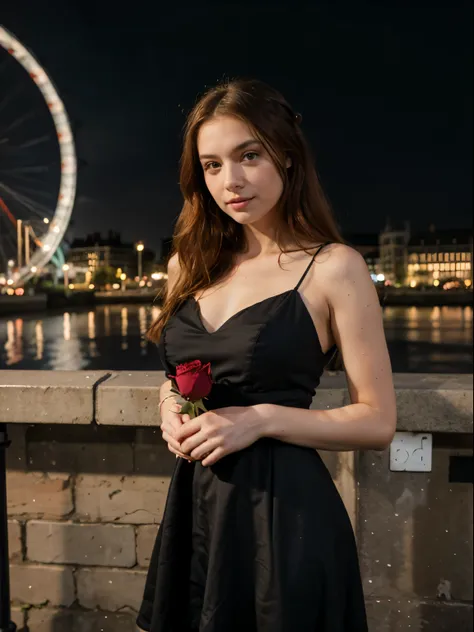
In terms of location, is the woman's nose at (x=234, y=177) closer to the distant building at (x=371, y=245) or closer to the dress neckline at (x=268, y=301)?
the dress neckline at (x=268, y=301)

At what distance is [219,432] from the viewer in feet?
4.57

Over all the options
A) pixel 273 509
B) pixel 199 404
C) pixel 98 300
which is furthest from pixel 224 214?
pixel 98 300

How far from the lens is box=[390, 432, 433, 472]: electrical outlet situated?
7.78 ft

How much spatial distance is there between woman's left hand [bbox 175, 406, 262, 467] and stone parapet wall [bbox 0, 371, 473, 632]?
3.23 feet

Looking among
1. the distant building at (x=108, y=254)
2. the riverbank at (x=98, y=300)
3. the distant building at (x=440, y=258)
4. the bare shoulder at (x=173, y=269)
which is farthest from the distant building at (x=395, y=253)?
the bare shoulder at (x=173, y=269)

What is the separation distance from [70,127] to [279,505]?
26.9 meters

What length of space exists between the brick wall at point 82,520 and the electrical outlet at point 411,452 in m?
0.92

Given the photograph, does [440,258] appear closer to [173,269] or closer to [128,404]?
[128,404]

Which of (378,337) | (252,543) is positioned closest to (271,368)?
(378,337)

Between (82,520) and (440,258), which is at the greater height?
(440,258)

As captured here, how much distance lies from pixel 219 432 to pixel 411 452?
126cm

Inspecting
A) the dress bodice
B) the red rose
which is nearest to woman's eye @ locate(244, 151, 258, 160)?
the dress bodice

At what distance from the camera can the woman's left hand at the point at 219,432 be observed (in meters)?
1.39

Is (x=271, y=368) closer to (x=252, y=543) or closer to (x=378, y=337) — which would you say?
(x=378, y=337)
